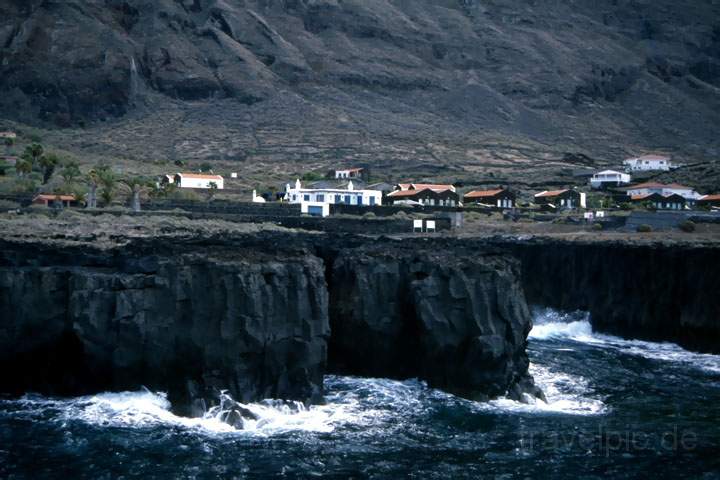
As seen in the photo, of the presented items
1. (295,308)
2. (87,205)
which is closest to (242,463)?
(295,308)

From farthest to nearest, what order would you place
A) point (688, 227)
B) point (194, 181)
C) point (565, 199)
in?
1. point (565, 199)
2. point (194, 181)
3. point (688, 227)

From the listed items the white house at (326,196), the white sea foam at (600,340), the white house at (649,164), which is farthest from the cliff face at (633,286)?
the white house at (649,164)

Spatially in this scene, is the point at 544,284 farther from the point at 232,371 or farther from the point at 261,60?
the point at 261,60

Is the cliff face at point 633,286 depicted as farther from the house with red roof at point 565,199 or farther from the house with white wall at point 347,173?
the house with white wall at point 347,173

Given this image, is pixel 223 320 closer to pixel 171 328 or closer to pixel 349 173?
pixel 171 328

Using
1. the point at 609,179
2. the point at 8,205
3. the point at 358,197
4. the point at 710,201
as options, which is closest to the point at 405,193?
the point at 358,197
